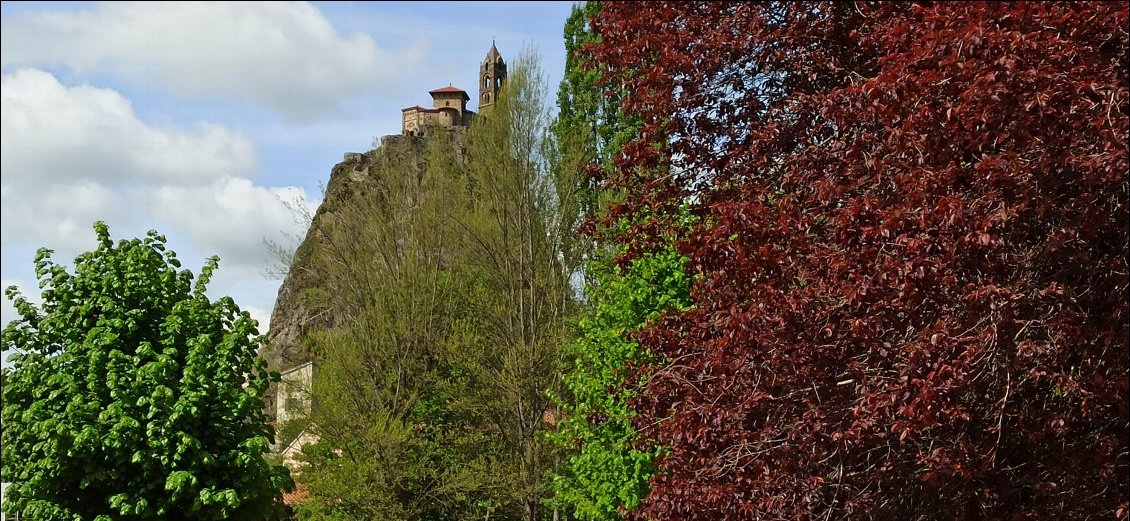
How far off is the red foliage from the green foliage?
27.6 ft

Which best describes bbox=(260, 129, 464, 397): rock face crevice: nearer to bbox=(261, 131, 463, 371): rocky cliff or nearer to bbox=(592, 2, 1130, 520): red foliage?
bbox=(261, 131, 463, 371): rocky cliff

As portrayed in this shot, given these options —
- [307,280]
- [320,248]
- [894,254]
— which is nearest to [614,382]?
[894,254]

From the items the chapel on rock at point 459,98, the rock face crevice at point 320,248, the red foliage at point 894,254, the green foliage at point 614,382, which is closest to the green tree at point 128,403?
the green foliage at point 614,382

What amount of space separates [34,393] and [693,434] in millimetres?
9990

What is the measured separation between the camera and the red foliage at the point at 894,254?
595 centimetres

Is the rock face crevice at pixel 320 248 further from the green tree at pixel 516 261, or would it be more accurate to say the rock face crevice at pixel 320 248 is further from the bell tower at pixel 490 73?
the bell tower at pixel 490 73

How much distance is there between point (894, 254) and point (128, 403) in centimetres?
1063

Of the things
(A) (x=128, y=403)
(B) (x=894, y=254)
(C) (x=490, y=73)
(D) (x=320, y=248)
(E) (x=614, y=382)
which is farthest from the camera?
(C) (x=490, y=73)

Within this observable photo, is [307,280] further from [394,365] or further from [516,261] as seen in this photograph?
[516,261]

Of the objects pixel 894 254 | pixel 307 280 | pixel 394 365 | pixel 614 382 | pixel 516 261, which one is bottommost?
pixel 614 382

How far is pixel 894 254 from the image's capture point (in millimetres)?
6375

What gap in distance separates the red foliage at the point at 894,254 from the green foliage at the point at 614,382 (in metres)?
8.42

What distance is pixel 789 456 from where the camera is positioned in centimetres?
705

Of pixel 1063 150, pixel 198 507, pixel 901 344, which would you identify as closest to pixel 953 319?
pixel 901 344
